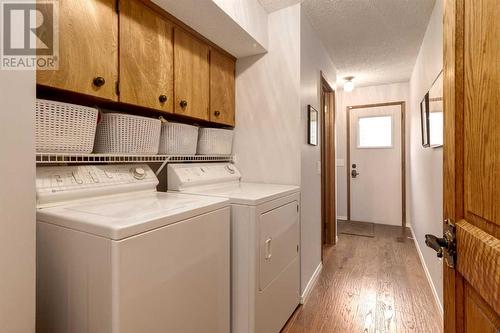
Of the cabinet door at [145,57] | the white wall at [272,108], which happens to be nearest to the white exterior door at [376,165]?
the white wall at [272,108]

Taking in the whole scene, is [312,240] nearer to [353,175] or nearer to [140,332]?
[140,332]

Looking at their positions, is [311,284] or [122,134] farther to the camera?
[311,284]

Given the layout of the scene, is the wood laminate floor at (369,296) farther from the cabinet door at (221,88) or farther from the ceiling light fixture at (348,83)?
the ceiling light fixture at (348,83)

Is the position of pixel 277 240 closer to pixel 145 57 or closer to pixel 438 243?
pixel 438 243

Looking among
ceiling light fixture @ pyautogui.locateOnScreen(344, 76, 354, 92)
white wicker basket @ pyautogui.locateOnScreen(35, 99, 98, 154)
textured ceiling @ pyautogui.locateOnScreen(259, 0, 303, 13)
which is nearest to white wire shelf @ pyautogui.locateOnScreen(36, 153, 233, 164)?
white wicker basket @ pyautogui.locateOnScreen(35, 99, 98, 154)

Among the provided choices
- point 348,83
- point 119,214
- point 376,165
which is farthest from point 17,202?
point 376,165

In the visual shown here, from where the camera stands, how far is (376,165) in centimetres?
439

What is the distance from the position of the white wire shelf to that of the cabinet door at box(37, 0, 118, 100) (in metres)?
0.30

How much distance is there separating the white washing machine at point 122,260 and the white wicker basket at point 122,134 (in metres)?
0.18

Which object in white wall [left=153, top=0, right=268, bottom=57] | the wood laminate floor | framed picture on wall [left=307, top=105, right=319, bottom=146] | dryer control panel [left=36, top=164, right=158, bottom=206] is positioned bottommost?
the wood laminate floor

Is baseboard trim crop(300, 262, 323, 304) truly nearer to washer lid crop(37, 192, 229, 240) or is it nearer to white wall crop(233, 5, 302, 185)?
white wall crop(233, 5, 302, 185)

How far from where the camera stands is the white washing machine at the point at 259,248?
1457 millimetres

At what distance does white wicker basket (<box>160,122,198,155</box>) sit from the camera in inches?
70.7

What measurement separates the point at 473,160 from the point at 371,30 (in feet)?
7.61
